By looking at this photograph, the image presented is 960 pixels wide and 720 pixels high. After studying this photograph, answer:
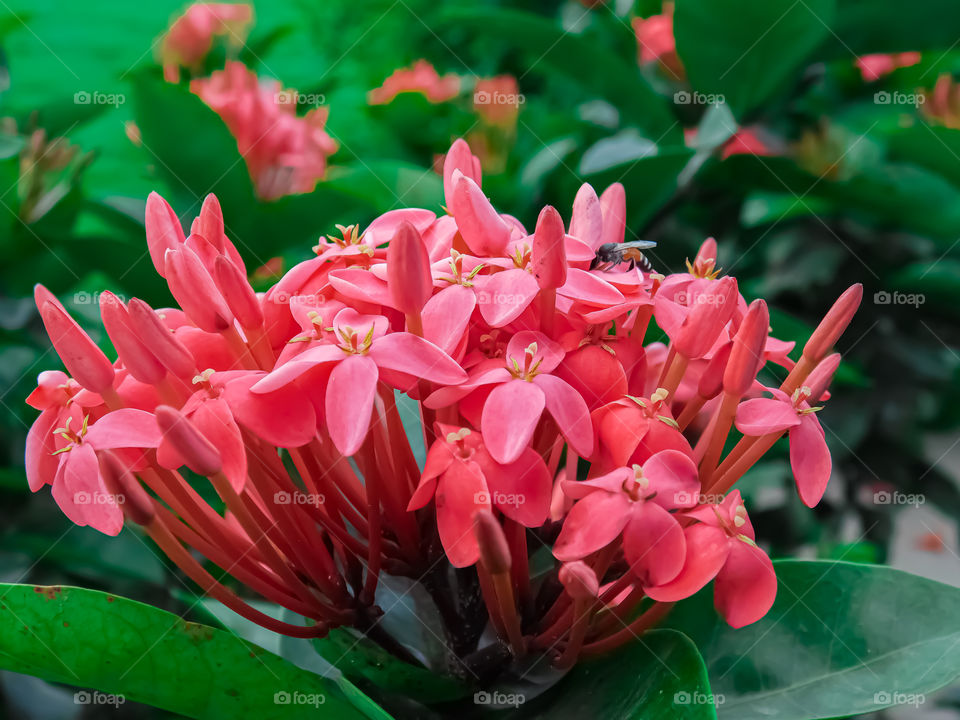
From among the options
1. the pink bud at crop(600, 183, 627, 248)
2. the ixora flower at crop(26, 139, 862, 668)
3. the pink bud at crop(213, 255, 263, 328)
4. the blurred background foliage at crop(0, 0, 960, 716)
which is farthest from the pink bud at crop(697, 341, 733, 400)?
the blurred background foliage at crop(0, 0, 960, 716)

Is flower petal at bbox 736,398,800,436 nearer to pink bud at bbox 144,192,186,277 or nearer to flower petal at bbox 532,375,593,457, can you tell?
flower petal at bbox 532,375,593,457

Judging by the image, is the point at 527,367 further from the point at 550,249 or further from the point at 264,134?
the point at 264,134

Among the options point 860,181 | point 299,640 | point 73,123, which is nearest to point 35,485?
point 299,640

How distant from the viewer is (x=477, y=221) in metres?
0.43

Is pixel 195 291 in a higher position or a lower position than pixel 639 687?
higher

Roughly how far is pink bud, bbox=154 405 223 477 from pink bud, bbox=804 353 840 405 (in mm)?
310

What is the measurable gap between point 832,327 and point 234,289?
1.06ft

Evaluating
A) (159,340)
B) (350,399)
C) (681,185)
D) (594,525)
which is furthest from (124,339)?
(681,185)

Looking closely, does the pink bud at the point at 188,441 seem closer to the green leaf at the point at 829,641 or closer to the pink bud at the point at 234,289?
the pink bud at the point at 234,289

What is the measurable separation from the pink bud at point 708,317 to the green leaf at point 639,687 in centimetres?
15

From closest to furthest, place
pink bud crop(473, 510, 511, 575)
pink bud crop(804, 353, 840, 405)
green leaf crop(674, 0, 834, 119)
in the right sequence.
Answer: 1. pink bud crop(473, 510, 511, 575)
2. pink bud crop(804, 353, 840, 405)
3. green leaf crop(674, 0, 834, 119)

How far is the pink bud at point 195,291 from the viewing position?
1.31ft

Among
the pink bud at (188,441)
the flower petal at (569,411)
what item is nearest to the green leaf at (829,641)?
the flower petal at (569,411)

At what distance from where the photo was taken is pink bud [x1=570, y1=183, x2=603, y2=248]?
0.48 m
